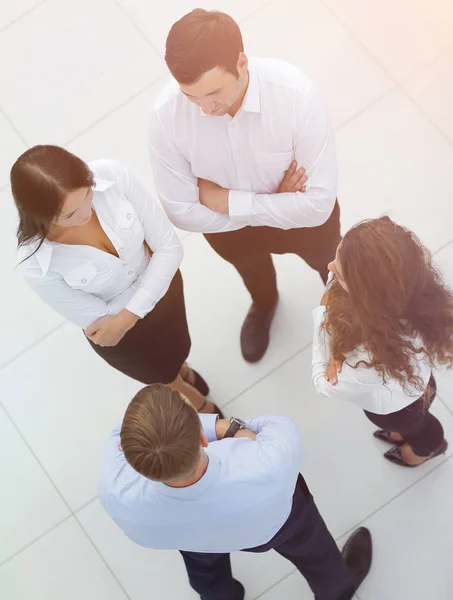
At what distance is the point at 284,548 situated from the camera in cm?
204

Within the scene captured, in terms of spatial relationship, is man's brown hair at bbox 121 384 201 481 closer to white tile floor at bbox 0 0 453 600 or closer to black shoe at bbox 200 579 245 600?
black shoe at bbox 200 579 245 600

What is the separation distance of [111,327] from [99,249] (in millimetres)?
259

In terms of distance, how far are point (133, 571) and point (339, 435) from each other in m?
0.99

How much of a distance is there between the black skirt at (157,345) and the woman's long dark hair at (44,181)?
0.56m

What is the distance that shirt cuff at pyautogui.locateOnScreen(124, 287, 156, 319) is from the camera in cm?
204

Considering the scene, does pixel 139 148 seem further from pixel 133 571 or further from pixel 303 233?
pixel 133 571

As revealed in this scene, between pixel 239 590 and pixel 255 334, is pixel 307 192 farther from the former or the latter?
pixel 239 590

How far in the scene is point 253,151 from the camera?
75.9 inches

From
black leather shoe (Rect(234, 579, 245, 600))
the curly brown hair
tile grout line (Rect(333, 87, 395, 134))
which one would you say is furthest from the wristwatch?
tile grout line (Rect(333, 87, 395, 134))

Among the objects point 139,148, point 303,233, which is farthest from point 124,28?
point 303,233

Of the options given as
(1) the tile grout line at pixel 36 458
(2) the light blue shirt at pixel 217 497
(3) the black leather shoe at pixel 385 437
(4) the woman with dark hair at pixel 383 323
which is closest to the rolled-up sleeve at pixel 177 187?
(4) the woman with dark hair at pixel 383 323

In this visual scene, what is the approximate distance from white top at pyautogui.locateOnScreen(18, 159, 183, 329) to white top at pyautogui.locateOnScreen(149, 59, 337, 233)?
101mm

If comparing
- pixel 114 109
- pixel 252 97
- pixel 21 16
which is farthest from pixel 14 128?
pixel 252 97

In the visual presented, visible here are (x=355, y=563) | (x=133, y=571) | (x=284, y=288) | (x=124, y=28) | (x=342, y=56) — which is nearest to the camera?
(x=355, y=563)
